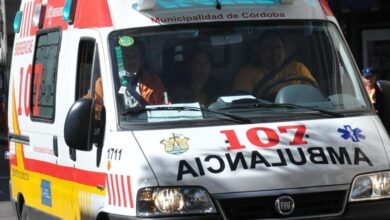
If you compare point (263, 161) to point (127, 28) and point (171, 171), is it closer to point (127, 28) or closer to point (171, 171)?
point (171, 171)

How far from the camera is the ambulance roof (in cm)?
545

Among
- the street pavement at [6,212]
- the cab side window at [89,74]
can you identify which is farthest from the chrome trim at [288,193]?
the street pavement at [6,212]

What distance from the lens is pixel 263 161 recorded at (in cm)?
485

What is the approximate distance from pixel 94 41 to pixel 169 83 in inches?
→ 25.4

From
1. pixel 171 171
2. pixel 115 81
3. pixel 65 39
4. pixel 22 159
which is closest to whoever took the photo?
pixel 171 171

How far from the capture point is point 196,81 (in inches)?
211

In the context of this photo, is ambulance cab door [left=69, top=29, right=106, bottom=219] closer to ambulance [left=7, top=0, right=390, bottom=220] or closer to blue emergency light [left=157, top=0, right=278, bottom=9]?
A: ambulance [left=7, top=0, right=390, bottom=220]

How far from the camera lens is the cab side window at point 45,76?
648cm

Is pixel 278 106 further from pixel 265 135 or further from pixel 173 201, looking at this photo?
pixel 173 201

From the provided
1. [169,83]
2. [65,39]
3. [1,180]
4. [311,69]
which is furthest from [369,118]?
[1,180]

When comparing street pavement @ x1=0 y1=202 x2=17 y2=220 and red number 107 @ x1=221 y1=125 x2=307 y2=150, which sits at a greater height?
red number 107 @ x1=221 y1=125 x2=307 y2=150

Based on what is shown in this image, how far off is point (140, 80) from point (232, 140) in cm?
81

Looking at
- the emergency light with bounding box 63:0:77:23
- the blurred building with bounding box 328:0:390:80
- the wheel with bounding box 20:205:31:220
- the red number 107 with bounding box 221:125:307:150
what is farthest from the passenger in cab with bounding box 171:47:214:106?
the blurred building with bounding box 328:0:390:80

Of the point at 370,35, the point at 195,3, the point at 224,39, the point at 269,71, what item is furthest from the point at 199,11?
the point at 370,35
